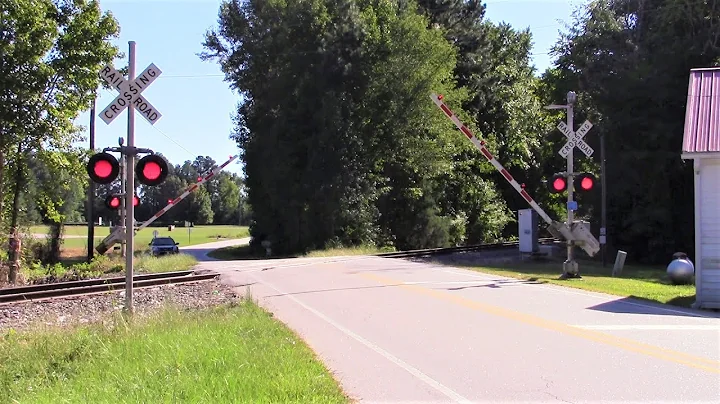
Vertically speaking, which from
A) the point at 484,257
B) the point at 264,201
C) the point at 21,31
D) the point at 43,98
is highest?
the point at 21,31

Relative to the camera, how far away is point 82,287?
17.2 metres

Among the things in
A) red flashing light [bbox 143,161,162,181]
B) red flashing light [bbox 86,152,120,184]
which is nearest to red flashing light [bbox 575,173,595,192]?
red flashing light [bbox 143,161,162,181]

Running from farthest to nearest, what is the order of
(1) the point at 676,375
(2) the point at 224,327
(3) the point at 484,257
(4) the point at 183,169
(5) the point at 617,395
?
(4) the point at 183,169 → (3) the point at 484,257 → (2) the point at 224,327 → (1) the point at 676,375 → (5) the point at 617,395

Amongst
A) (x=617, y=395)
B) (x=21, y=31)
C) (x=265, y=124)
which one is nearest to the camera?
(x=617, y=395)

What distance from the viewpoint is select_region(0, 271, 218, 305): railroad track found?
15586 millimetres

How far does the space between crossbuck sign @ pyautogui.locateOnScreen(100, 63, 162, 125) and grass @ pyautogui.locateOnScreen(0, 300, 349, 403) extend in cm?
311

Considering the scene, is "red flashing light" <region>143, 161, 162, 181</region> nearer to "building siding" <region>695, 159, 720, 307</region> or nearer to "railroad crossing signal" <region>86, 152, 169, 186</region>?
A: "railroad crossing signal" <region>86, 152, 169, 186</region>

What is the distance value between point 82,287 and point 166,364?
10679 millimetres

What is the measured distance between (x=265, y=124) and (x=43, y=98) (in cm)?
2019

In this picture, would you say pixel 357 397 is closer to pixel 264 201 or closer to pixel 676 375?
pixel 676 375

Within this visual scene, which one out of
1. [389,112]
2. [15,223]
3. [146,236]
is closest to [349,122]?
[389,112]

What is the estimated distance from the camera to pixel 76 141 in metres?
28.5

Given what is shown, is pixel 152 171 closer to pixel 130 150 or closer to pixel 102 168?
pixel 130 150

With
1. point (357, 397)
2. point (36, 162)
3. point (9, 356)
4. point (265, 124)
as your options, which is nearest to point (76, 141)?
point (36, 162)
